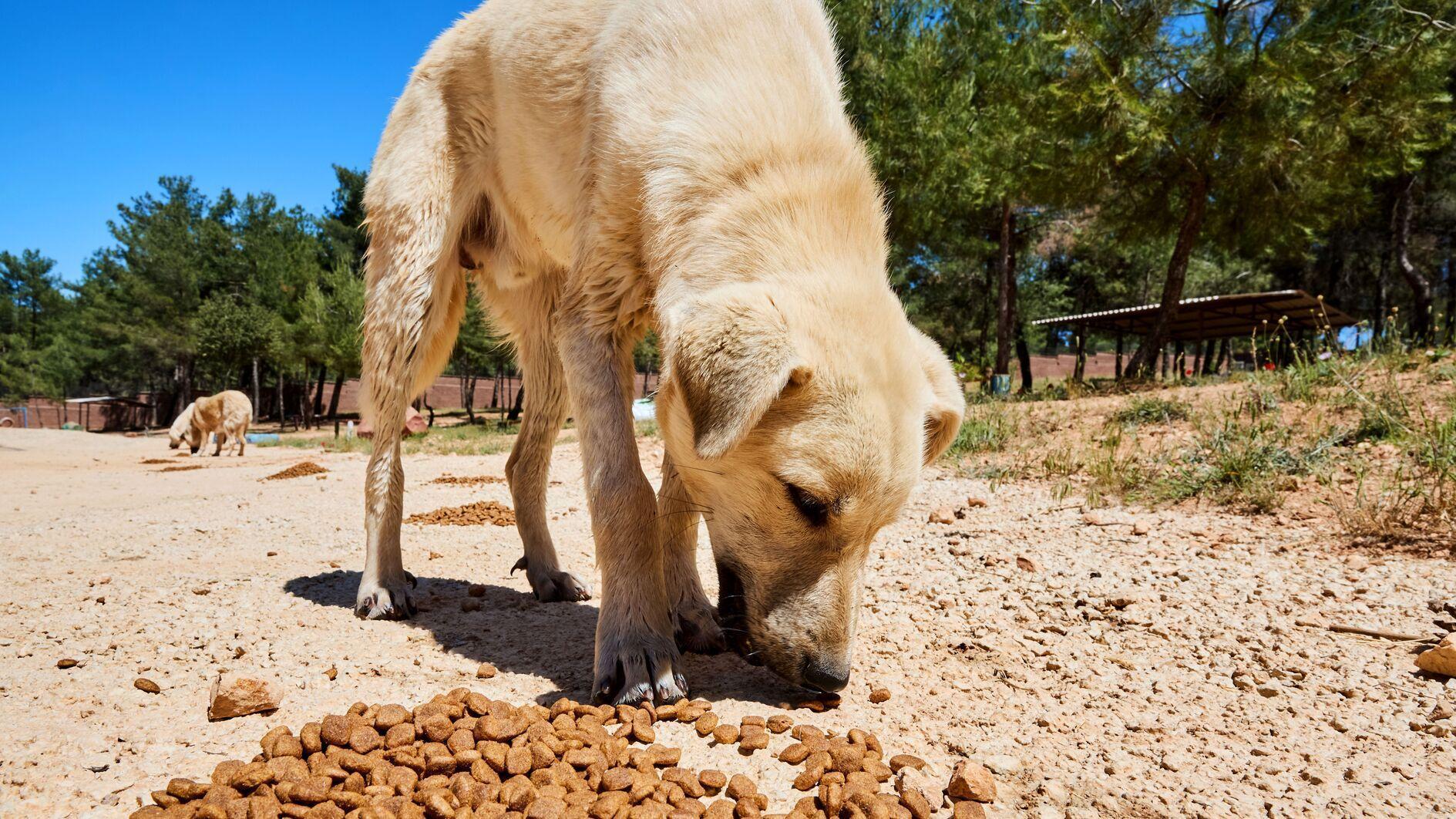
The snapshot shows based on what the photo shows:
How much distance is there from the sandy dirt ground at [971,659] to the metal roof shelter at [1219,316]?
16428 mm

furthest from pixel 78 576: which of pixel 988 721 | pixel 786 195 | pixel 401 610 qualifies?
pixel 988 721

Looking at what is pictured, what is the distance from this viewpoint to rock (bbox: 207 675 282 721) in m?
2.22

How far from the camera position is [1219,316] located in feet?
73.7

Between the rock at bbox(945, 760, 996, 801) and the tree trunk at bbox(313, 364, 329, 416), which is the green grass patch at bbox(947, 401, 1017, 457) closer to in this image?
the rock at bbox(945, 760, 996, 801)

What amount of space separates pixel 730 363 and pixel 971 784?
1180mm

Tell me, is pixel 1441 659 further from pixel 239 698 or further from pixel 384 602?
pixel 384 602

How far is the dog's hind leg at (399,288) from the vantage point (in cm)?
360

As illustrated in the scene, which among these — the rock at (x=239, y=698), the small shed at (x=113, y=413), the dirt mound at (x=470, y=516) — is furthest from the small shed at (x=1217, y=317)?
the small shed at (x=113, y=413)

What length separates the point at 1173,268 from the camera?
14.0 meters

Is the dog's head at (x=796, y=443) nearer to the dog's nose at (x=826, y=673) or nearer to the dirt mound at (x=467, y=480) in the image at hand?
the dog's nose at (x=826, y=673)

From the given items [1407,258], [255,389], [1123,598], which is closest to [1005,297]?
[1407,258]

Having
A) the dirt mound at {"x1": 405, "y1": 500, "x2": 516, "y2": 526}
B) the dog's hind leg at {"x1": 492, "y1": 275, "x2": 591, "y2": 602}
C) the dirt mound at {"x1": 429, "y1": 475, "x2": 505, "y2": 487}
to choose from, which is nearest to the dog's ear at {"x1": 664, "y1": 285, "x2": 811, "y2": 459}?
the dog's hind leg at {"x1": 492, "y1": 275, "x2": 591, "y2": 602}

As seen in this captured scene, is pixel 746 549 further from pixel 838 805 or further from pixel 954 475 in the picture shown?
pixel 954 475

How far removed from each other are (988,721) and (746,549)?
0.89 m
